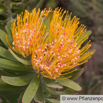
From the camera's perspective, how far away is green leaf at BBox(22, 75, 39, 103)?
1.86 ft

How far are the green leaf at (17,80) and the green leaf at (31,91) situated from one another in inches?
1.1

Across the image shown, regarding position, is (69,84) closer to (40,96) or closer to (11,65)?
(40,96)

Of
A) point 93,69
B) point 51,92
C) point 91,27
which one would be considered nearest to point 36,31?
point 51,92

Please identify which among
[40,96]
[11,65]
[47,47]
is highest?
[47,47]

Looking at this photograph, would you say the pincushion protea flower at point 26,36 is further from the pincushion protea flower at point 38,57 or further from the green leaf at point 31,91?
the green leaf at point 31,91

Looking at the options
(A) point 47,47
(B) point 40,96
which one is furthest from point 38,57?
(B) point 40,96

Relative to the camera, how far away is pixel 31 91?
0.60 meters

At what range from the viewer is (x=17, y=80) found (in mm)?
615

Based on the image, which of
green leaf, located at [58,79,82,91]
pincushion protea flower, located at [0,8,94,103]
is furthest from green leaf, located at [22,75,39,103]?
green leaf, located at [58,79,82,91]

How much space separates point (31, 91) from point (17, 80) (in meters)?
0.08

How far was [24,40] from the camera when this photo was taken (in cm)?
68

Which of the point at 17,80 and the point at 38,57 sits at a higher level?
the point at 38,57

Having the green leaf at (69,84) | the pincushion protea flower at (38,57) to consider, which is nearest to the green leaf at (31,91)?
the pincushion protea flower at (38,57)

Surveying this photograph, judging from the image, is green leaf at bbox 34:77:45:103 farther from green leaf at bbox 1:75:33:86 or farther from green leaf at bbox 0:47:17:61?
green leaf at bbox 0:47:17:61
